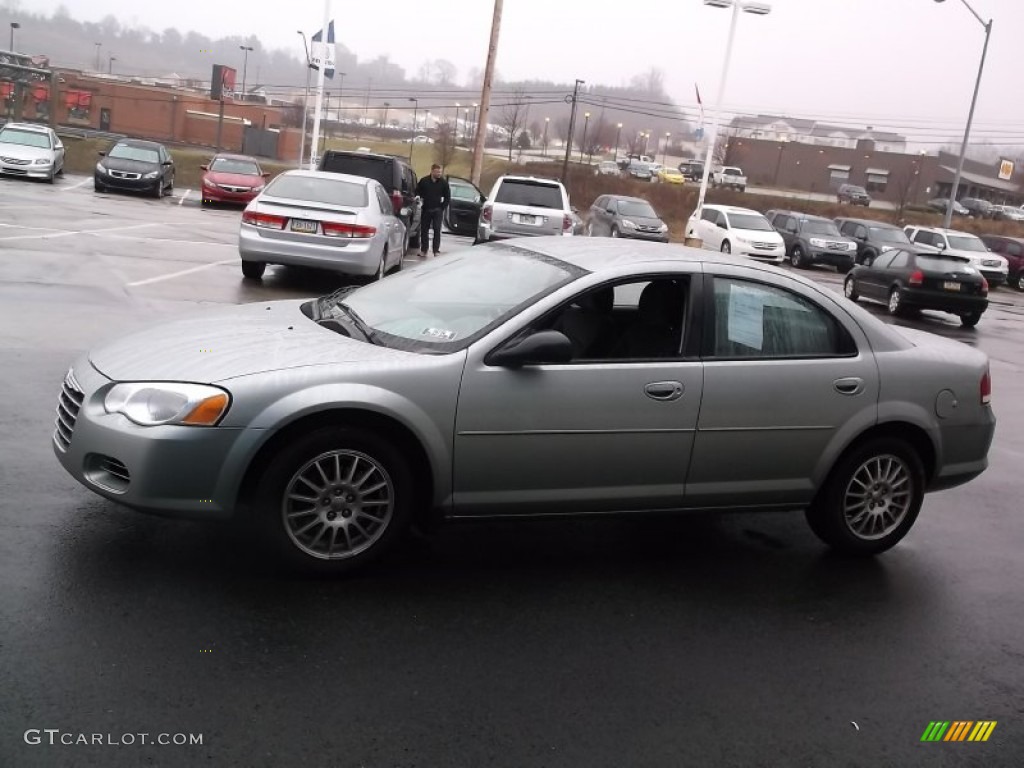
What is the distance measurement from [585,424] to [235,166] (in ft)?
86.7

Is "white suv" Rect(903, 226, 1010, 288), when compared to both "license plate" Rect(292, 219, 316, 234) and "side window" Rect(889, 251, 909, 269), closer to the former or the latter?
"side window" Rect(889, 251, 909, 269)

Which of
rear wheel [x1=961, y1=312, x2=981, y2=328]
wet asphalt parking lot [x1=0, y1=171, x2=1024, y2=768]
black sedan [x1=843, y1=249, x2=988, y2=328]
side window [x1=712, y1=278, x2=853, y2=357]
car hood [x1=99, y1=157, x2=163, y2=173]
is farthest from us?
car hood [x1=99, y1=157, x2=163, y2=173]

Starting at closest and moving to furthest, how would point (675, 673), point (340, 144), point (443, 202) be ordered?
point (675, 673) → point (443, 202) → point (340, 144)

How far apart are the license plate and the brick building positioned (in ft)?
314

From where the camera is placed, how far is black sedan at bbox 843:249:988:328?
18859mm

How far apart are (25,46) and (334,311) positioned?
206m

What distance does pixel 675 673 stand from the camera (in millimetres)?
3812

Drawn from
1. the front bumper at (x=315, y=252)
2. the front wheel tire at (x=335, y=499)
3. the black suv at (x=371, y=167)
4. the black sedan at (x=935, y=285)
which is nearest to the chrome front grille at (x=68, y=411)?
the front wheel tire at (x=335, y=499)

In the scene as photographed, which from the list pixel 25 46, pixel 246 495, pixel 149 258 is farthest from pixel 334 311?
pixel 25 46

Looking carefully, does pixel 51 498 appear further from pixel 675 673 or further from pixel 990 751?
pixel 990 751

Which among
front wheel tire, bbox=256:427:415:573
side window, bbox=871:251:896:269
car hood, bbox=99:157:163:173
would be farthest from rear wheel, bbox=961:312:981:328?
car hood, bbox=99:157:163:173

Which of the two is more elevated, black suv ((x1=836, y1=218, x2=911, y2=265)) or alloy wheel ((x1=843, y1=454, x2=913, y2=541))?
black suv ((x1=836, y1=218, x2=911, y2=265))

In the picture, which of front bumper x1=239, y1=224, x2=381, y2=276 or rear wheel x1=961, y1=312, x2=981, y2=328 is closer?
front bumper x1=239, y1=224, x2=381, y2=276

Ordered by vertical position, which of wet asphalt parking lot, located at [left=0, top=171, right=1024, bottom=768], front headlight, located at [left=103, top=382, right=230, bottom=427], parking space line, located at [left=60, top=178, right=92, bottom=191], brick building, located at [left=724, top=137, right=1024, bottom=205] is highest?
brick building, located at [left=724, top=137, right=1024, bottom=205]
